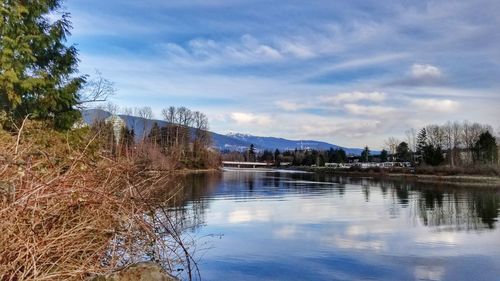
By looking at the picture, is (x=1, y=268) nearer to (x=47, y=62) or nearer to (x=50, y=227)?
(x=50, y=227)

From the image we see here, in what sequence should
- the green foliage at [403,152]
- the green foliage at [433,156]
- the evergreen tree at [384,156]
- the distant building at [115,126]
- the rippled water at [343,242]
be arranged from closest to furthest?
the rippled water at [343,242], the distant building at [115,126], the green foliage at [433,156], the green foliage at [403,152], the evergreen tree at [384,156]

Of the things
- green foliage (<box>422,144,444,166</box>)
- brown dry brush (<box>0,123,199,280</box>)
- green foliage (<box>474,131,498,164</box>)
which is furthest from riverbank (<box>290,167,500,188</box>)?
brown dry brush (<box>0,123,199,280</box>)

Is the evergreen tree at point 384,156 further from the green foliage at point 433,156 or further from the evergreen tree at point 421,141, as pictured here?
the green foliage at point 433,156

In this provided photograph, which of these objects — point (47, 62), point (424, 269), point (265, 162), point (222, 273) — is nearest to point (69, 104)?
point (47, 62)

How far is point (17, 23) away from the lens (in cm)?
1480

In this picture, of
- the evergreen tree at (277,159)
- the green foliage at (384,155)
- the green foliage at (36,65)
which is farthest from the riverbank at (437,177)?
the evergreen tree at (277,159)

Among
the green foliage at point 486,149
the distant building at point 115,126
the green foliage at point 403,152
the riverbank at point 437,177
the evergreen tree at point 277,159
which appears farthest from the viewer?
the evergreen tree at point 277,159

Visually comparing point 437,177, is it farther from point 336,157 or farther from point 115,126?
point 336,157

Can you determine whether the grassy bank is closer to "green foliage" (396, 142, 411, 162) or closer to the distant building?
"green foliage" (396, 142, 411, 162)

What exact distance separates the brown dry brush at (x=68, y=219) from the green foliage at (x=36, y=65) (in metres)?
9.33

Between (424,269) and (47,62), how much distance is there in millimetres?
14736

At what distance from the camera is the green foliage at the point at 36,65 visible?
14.2 meters

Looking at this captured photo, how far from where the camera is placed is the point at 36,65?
1702 centimetres

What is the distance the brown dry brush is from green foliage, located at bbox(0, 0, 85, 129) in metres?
9.33
